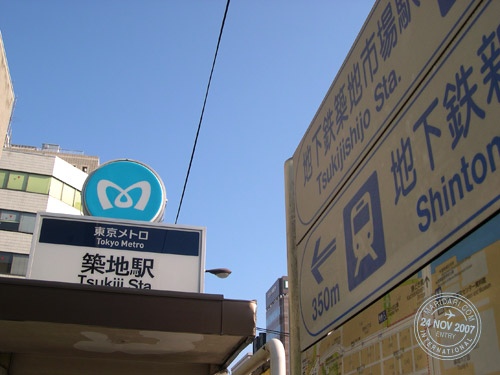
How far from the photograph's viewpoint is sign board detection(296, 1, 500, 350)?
1741 mm

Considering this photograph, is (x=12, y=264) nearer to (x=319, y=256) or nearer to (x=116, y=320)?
(x=116, y=320)

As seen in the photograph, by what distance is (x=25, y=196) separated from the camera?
40.1m

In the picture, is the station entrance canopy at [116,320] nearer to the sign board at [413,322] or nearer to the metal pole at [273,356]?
the metal pole at [273,356]

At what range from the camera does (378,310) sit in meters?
2.40

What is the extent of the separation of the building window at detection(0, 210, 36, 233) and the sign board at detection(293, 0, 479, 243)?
38.8m

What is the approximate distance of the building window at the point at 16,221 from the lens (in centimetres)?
3884

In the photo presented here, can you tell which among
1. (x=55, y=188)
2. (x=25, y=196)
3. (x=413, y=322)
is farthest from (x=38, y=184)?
(x=413, y=322)

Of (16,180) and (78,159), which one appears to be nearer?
(16,180)

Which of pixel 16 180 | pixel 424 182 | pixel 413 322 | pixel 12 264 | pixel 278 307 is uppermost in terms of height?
pixel 278 307

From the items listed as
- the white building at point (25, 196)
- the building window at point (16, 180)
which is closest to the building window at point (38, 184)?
the white building at point (25, 196)

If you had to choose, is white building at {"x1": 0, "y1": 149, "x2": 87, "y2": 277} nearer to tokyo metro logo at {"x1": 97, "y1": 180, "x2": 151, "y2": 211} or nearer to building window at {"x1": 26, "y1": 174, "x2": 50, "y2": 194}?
building window at {"x1": 26, "y1": 174, "x2": 50, "y2": 194}

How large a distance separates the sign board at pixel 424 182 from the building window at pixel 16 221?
3944cm

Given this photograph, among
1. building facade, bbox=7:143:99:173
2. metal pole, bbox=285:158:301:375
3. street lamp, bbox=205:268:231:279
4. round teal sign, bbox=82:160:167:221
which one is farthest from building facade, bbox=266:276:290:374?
metal pole, bbox=285:158:301:375

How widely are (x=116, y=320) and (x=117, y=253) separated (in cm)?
261
